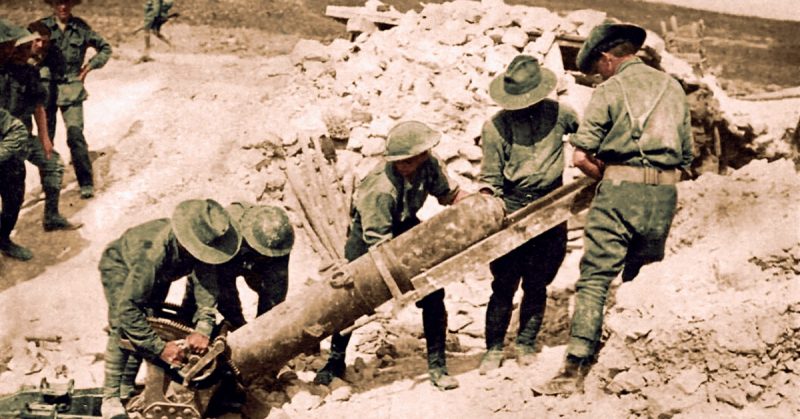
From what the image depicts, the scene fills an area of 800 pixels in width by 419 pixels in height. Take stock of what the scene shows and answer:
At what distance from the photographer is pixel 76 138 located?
9.22 metres

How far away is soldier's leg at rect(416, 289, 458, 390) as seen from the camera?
600 centimetres

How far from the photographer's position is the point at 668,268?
549 cm

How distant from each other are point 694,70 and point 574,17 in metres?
2.15

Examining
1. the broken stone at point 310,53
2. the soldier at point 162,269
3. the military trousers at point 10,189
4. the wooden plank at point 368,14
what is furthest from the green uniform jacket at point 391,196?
the wooden plank at point 368,14

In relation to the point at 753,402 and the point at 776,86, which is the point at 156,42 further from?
the point at 753,402

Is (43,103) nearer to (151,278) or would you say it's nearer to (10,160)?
(10,160)

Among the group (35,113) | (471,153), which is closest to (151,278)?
(35,113)

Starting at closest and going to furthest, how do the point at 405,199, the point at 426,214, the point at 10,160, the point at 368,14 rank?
the point at 405,199 < the point at 10,160 < the point at 426,214 < the point at 368,14

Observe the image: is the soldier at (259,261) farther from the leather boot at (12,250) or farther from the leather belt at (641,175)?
the leather boot at (12,250)

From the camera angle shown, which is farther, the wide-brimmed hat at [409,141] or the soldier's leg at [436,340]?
the soldier's leg at [436,340]

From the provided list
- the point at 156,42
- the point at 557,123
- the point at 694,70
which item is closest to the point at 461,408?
the point at 557,123

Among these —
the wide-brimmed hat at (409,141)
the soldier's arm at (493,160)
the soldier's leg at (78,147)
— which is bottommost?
the soldier's leg at (78,147)

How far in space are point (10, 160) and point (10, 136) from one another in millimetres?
369

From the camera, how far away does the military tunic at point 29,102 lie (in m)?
8.16
